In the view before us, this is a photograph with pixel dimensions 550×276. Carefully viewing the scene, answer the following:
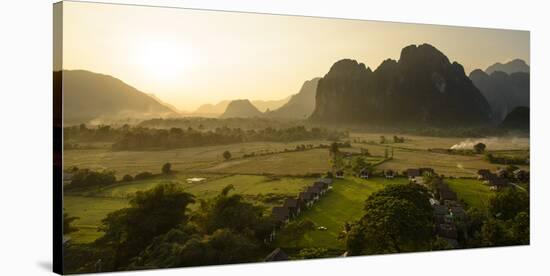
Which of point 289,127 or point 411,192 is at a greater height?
point 289,127

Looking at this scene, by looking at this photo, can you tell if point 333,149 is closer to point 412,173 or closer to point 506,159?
point 412,173

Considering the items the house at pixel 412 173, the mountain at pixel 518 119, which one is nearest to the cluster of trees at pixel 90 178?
the house at pixel 412 173

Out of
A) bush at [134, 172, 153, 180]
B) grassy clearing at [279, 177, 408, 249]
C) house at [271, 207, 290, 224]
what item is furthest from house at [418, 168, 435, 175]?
bush at [134, 172, 153, 180]

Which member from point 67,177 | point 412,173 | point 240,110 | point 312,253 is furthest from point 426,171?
point 67,177

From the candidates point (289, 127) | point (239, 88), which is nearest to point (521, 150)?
point (289, 127)

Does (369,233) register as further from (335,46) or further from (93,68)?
(93,68)

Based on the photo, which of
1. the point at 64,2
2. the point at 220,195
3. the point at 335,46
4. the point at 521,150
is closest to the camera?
the point at 64,2
